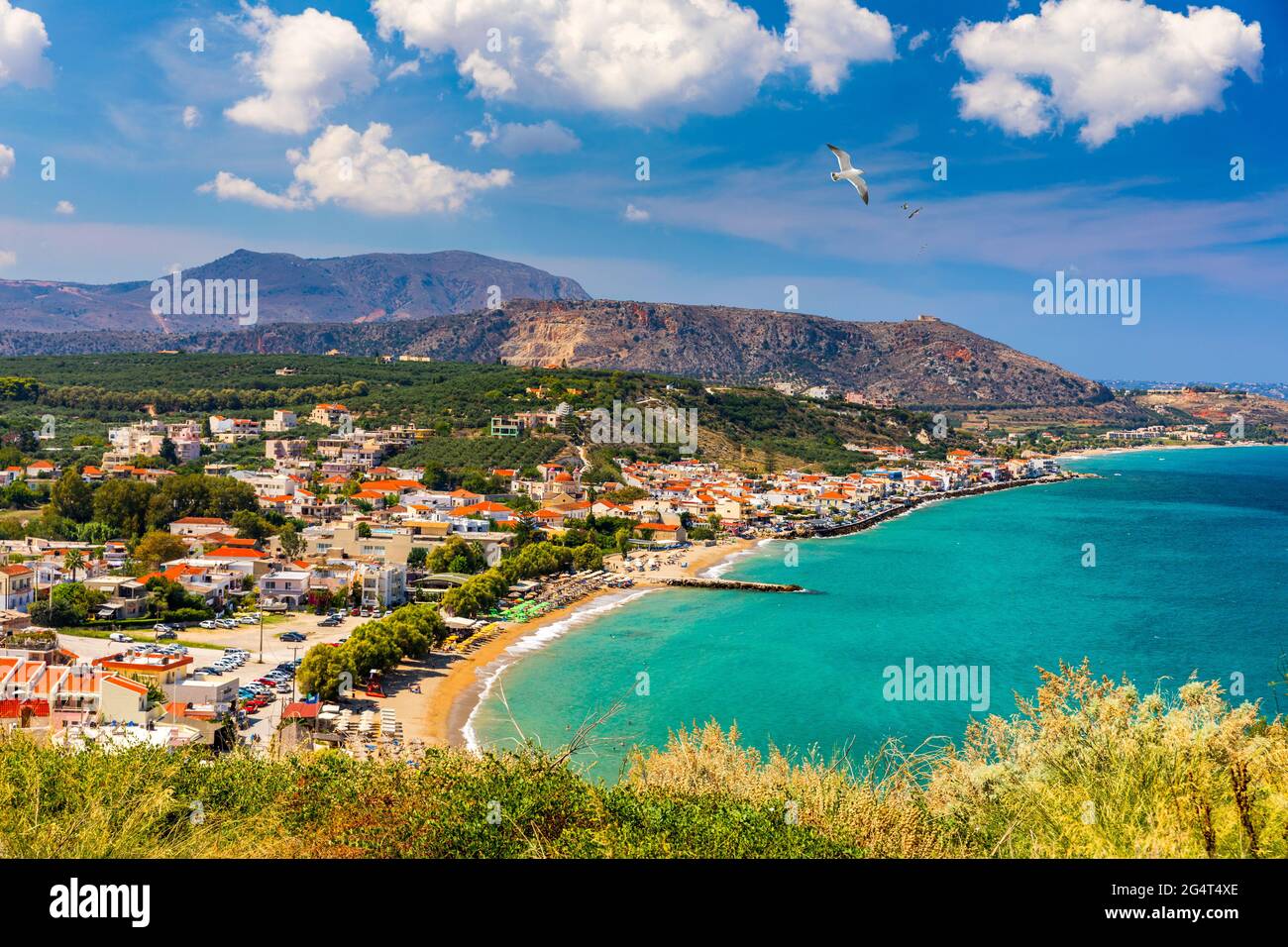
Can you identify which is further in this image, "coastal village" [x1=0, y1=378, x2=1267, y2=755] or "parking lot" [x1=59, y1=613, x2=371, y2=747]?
"parking lot" [x1=59, y1=613, x2=371, y2=747]

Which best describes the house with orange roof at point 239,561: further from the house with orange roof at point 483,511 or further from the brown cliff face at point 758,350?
the brown cliff face at point 758,350

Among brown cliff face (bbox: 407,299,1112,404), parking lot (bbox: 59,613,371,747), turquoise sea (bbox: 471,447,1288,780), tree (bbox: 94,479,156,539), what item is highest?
brown cliff face (bbox: 407,299,1112,404)

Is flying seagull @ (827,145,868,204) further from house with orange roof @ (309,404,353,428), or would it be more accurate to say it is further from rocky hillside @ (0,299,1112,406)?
→ rocky hillside @ (0,299,1112,406)

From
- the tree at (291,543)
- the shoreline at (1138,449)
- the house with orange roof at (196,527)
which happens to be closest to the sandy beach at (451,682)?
the tree at (291,543)

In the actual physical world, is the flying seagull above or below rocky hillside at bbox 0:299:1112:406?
below

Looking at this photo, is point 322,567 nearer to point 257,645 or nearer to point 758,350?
point 257,645

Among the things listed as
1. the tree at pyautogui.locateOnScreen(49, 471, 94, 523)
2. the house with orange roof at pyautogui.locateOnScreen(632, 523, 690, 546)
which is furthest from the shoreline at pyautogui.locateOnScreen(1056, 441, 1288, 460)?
the tree at pyautogui.locateOnScreen(49, 471, 94, 523)
